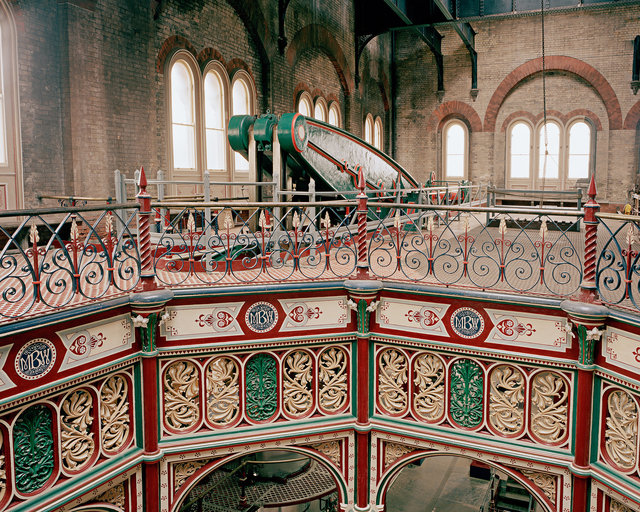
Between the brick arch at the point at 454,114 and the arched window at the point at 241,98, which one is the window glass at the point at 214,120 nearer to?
the arched window at the point at 241,98

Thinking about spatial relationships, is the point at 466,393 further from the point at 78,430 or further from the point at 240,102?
the point at 240,102

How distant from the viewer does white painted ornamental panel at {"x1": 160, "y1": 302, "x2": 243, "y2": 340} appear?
581cm

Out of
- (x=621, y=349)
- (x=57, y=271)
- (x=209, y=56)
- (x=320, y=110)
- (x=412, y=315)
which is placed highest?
(x=209, y=56)

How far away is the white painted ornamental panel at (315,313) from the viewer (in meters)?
6.14

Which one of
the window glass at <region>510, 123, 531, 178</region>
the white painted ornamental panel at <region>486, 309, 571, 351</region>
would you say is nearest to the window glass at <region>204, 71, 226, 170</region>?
the white painted ornamental panel at <region>486, 309, 571, 351</region>

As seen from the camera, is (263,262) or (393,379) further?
(393,379)

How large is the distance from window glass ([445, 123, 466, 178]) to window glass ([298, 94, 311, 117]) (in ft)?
21.8

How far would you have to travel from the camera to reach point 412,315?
6090 mm

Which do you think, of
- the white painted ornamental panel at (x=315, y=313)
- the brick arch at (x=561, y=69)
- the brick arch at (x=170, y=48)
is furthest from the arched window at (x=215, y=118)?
the brick arch at (x=561, y=69)

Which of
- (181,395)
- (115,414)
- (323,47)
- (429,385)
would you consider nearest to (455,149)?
(323,47)

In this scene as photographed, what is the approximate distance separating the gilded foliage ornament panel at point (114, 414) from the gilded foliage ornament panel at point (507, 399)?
12.0 ft

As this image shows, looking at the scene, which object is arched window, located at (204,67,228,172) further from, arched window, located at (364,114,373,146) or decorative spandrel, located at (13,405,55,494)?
arched window, located at (364,114,373,146)

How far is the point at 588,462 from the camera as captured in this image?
5.39 meters

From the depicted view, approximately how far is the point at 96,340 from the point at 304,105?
11.0m
